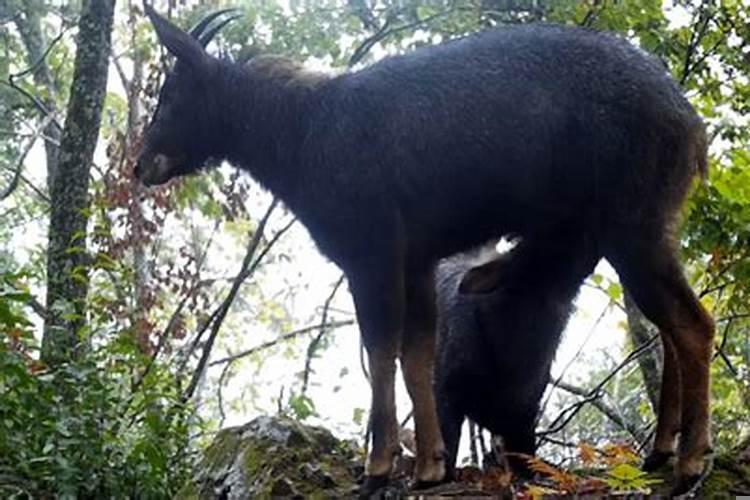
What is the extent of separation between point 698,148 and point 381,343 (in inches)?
68.5

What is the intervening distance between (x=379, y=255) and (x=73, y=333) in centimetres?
242

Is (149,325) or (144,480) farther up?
(149,325)

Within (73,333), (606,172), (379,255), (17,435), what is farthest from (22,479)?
(606,172)

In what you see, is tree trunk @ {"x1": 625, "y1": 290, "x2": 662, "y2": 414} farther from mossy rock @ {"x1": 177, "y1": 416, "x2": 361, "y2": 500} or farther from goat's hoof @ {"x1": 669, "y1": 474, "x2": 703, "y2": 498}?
goat's hoof @ {"x1": 669, "y1": 474, "x2": 703, "y2": 498}

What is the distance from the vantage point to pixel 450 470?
5.35 metres

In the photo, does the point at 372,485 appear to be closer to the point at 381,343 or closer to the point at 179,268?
the point at 381,343

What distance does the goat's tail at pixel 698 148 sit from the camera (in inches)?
188

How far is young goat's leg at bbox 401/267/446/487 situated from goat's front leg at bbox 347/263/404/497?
133 mm

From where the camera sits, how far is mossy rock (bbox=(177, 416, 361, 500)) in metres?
5.09

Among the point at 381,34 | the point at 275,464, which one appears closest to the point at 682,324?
the point at 275,464

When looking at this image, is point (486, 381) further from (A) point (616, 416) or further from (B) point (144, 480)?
(A) point (616, 416)

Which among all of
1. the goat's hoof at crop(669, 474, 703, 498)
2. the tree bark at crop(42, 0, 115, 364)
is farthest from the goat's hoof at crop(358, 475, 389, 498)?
the tree bark at crop(42, 0, 115, 364)

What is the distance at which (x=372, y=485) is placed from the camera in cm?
493

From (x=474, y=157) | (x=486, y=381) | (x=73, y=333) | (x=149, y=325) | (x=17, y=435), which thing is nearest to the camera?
(x=474, y=157)
